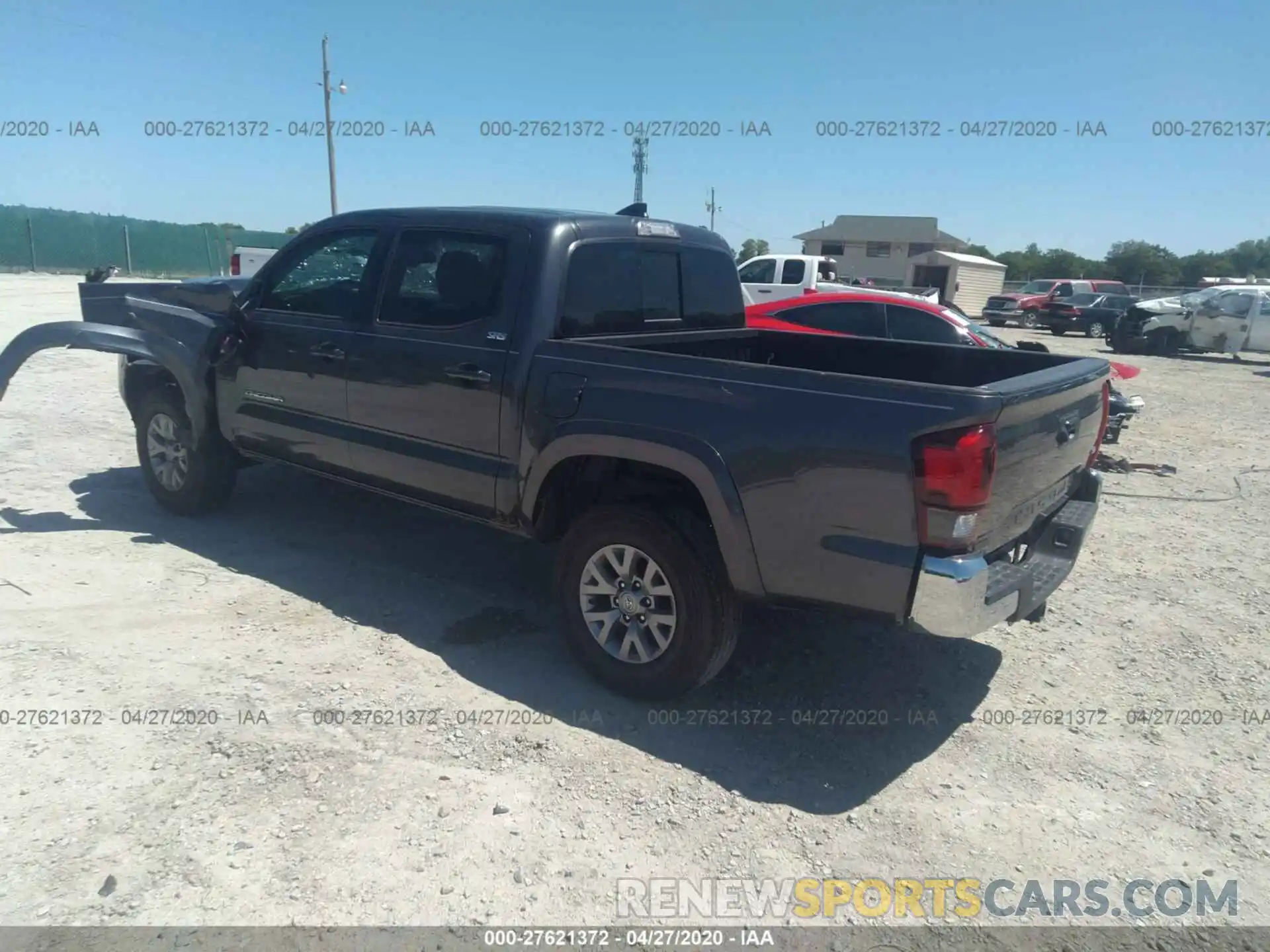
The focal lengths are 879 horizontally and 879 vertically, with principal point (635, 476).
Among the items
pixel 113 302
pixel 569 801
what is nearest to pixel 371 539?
pixel 113 302

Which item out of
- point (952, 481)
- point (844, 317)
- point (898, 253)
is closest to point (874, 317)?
point (844, 317)

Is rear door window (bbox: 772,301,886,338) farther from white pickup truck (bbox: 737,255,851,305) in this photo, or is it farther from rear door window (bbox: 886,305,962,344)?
white pickup truck (bbox: 737,255,851,305)

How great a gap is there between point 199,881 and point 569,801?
1.21 metres

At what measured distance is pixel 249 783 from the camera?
125 inches

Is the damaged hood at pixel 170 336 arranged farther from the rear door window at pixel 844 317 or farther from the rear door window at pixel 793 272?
the rear door window at pixel 793 272

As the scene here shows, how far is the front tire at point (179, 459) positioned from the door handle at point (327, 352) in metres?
1.23

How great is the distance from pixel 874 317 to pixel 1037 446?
694 cm

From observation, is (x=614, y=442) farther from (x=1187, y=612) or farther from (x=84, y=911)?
(x=1187, y=612)

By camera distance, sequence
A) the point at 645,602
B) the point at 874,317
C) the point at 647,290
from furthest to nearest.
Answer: the point at 874,317
the point at 647,290
the point at 645,602

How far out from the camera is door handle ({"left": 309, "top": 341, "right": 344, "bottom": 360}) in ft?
15.7

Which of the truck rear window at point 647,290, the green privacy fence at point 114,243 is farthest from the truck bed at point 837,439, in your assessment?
the green privacy fence at point 114,243

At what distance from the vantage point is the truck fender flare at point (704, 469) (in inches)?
135

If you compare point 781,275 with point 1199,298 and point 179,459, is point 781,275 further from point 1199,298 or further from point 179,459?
point 179,459

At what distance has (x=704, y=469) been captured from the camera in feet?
11.3
